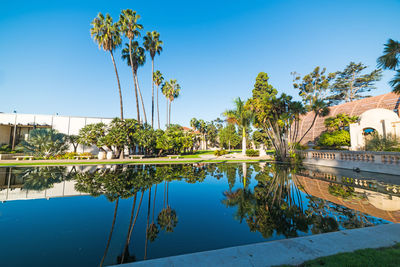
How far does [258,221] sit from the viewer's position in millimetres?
4820

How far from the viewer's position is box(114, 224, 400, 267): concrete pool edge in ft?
8.70

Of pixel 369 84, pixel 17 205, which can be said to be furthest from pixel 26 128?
pixel 369 84

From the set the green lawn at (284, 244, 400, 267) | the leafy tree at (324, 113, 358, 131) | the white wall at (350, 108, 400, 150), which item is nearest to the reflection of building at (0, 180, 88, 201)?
the green lawn at (284, 244, 400, 267)

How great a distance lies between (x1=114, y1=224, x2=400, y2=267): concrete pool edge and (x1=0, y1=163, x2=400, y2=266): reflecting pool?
60cm

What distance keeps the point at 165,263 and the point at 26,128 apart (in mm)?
45044

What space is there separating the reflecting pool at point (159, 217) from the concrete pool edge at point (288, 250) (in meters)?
0.60

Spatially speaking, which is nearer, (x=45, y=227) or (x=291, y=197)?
(x=45, y=227)

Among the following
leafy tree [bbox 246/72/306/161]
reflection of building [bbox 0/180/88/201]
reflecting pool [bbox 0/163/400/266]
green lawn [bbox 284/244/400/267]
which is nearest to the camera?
green lawn [bbox 284/244/400/267]

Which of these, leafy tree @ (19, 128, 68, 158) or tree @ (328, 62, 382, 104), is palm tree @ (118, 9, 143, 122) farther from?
tree @ (328, 62, 382, 104)

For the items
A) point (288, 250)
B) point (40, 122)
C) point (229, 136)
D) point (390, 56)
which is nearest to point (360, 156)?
point (390, 56)

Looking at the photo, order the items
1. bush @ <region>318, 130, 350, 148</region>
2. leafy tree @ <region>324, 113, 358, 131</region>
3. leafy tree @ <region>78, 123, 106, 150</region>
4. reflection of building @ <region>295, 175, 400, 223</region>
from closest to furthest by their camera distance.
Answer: reflection of building @ <region>295, 175, 400, 223</region> < bush @ <region>318, 130, 350, 148</region> < leafy tree @ <region>78, 123, 106, 150</region> < leafy tree @ <region>324, 113, 358, 131</region>

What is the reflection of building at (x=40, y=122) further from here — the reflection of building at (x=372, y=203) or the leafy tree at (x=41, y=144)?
the reflection of building at (x=372, y=203)

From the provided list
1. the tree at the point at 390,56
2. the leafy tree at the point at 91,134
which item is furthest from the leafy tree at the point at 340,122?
the leafy tree at the point at 91,134

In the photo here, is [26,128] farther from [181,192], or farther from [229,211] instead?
[229,211]
